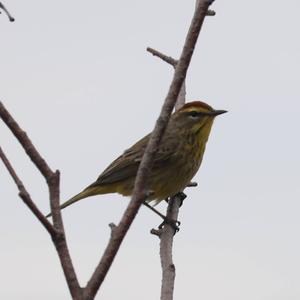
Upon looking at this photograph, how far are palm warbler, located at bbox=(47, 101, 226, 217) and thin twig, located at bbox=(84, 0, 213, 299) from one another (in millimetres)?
5788

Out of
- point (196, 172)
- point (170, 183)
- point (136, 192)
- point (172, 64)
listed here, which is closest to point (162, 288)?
point (136, 192)

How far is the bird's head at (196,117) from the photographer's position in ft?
27.9

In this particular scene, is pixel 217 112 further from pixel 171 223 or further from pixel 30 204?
pixel 30 204

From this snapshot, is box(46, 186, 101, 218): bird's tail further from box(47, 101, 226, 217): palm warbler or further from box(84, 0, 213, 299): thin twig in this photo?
box(84, 0, 213, 299): thin twig

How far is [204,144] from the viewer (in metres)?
8.95

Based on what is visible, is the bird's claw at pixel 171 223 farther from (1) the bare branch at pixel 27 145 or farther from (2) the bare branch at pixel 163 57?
(1) the bare branch at pixel 27 145

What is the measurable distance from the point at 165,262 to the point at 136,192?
269 cm

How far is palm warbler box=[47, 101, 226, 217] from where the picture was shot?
844cm

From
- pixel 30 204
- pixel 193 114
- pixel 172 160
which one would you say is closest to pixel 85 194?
pixel 172 160

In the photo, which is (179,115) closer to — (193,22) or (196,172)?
(196,172)

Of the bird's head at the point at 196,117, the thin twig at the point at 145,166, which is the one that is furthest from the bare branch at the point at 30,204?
the bird's head at the point at 196,117

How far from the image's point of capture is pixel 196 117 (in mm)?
8766

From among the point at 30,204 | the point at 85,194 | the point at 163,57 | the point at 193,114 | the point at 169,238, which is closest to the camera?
the point at 30,204

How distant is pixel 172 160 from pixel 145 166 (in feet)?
21.4
